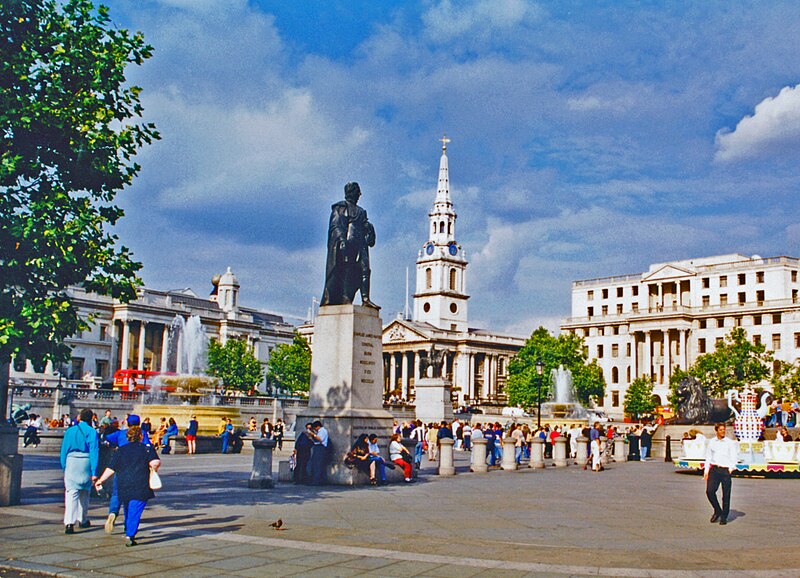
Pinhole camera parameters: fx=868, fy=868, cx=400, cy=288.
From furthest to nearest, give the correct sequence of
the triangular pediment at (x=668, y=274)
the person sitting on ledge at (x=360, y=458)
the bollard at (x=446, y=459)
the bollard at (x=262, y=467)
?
the triangular pediment at (x=668, y=274) < the bollard at (x=446, y=459) < the person sitting on ledge at (x=360, y=458) < the bollard at (x=262, y=467)

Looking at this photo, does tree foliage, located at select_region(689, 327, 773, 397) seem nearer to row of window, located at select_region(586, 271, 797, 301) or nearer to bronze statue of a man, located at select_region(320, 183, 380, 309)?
row of window, located at select_region(586, 271, 797, 301)

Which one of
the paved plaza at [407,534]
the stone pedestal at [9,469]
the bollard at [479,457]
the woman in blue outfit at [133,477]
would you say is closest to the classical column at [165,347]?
the bollard at [479,457]

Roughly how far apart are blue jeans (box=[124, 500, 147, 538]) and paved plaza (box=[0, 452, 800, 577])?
284 mm

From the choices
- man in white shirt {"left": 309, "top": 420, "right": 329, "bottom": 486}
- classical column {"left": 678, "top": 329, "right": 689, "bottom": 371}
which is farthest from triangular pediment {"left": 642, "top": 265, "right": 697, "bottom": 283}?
man in white shirt {"left": 309, "top": 420, "right": 329, "bottom": 486}

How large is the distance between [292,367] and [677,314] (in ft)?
156

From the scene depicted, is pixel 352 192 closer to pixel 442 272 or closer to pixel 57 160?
pixel 57 160

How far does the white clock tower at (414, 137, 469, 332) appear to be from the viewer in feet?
471

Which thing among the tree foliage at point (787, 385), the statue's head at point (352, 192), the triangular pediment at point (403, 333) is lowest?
the tree foliage at point (787, 385)

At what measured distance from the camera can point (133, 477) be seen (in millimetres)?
11352

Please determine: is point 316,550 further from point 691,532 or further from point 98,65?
point 98,65

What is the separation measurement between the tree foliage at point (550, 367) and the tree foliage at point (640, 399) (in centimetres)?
375

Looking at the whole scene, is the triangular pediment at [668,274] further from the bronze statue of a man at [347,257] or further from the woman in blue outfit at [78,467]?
the woman in blue outfit at [78,467]

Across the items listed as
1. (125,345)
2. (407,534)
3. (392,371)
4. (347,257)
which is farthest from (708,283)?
(407,534)

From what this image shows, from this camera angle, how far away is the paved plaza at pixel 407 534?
1012 centimetres
